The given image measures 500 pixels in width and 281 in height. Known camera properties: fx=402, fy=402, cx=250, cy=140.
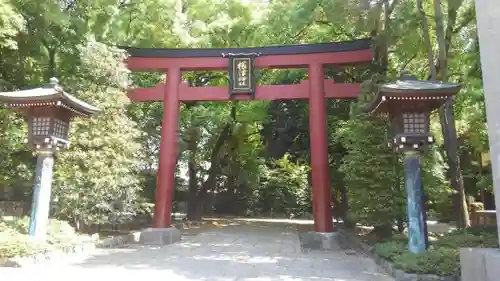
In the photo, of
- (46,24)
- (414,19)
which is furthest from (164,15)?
(414,19)

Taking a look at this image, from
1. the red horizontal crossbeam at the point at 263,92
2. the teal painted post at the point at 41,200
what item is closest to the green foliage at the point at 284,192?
the red horizontal crossbeam at the point at 263,92

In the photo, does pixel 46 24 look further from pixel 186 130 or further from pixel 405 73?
pixel 405 73

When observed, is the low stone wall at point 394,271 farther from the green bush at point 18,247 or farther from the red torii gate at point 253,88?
the green bush at point 18,247

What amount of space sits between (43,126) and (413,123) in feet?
29.2

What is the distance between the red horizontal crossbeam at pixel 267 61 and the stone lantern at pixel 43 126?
390cm

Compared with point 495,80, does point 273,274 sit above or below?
below

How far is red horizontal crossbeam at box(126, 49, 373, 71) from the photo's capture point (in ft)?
43.3

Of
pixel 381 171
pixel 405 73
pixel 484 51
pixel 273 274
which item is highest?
pixel 405 73

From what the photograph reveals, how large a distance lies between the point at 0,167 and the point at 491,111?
13.4 meters

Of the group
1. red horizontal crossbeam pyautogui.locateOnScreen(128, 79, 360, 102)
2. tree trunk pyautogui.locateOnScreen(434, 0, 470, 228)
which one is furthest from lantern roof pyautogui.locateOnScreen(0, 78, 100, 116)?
tree trunk pyautogui.locateOnScreen(434, 0, 470, 228)

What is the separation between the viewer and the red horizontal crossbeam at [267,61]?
13.2 meters

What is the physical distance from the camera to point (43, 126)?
1008 cm

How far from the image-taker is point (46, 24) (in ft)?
42.3

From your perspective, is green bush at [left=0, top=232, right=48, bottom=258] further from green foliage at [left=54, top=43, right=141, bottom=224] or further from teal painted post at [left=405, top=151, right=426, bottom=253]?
teal painted post at [left=405, top=151, right=426, bottom=253]
